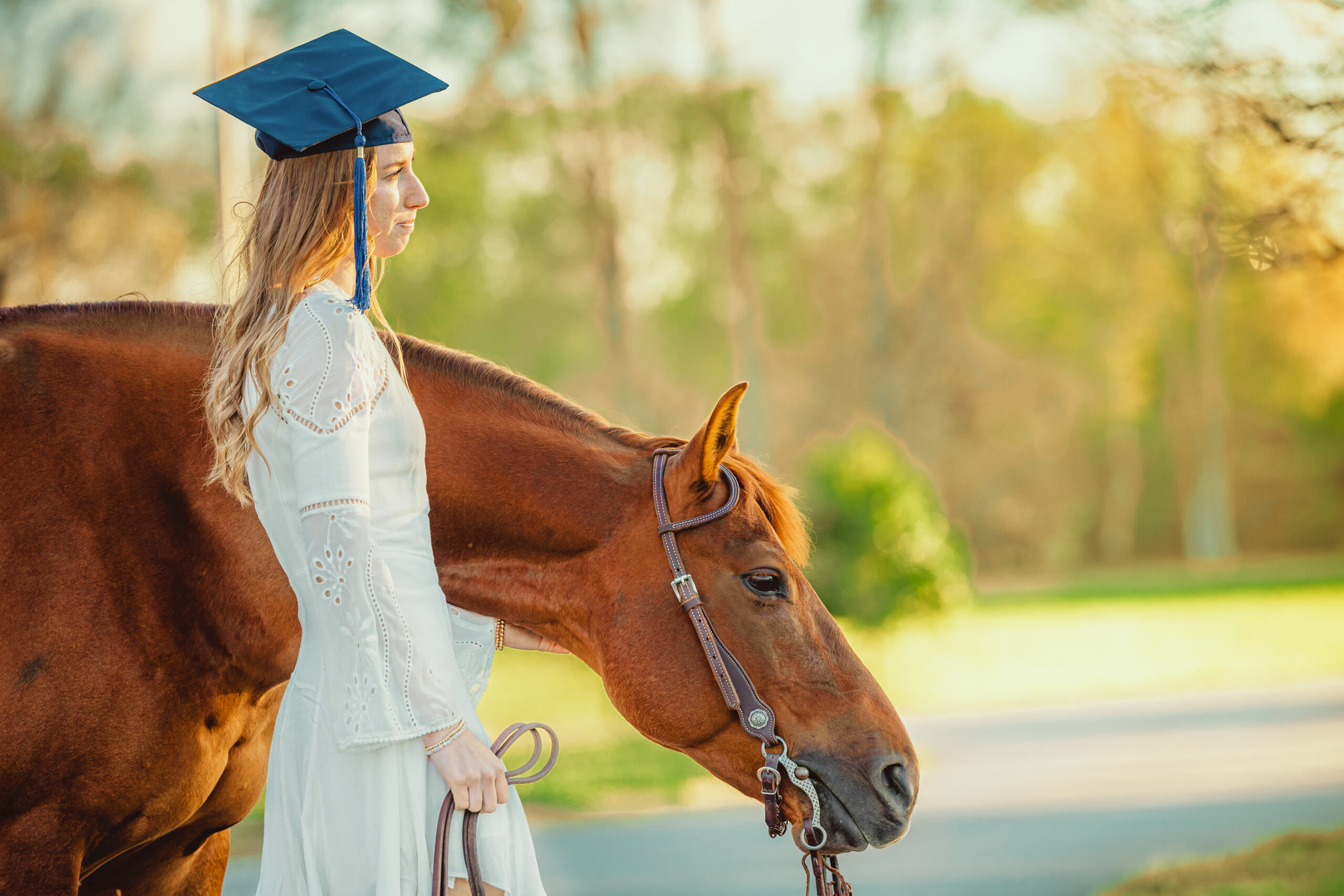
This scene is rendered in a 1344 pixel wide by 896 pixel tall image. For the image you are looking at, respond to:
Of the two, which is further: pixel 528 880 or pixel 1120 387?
pixel 1120 387

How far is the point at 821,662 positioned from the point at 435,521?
0.80 meters

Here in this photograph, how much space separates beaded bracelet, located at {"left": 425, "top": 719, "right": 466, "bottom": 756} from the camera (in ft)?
5.53

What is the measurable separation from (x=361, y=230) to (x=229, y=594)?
77cm

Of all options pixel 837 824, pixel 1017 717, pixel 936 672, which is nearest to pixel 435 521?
pixel 837 824

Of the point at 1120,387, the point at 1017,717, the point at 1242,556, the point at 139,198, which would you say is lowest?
the point at 1242,556

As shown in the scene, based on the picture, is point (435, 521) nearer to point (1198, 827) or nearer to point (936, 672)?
point (1198, 827)

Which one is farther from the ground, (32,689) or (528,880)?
(32,689)

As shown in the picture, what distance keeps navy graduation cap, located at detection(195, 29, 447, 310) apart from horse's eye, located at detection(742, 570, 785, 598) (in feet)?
2.77

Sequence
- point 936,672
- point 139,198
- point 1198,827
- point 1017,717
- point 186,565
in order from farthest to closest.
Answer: point 936,672
point 1017,717
point 139,198
point 1198,827
point 186,565

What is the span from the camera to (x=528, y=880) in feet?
5.61

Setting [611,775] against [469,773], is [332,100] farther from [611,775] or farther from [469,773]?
[611,775]

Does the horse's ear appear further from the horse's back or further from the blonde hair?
the horse's back

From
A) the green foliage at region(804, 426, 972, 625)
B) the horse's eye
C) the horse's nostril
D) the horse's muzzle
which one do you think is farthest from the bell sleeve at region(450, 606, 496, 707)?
the green foliage at region(804, 426, 972, 625)

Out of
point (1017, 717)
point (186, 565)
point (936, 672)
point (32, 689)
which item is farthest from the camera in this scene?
point (936, 672)
